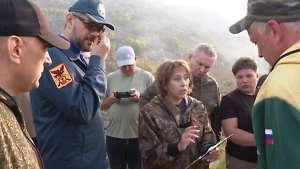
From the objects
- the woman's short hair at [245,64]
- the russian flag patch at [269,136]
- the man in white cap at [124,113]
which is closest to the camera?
the russian flag patch at [269,136]

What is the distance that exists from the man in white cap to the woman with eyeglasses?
1.13 meters

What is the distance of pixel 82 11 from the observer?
239cm

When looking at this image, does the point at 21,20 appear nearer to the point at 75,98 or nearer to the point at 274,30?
the point at 75,98

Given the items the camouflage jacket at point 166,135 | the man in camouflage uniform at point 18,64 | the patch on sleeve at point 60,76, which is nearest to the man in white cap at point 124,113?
the camouflage jacket at point 166,135

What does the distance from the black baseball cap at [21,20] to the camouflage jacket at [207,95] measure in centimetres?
212

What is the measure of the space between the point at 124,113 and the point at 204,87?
1.21 m

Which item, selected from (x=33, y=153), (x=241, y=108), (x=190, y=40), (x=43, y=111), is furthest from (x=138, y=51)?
(x=33, y=153)

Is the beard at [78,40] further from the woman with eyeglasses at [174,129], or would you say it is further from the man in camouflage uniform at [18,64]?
the man in camouflage uniform at [18,64]

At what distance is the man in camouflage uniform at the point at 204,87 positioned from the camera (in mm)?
3469

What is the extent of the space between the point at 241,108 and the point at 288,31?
6.01 ft

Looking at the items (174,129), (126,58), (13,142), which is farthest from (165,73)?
(13,142)

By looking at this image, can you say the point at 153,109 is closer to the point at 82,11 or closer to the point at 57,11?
the point at 82,11

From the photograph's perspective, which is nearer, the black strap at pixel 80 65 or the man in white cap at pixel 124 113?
the black strap at pixel 80 65

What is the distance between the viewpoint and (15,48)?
49.6 inches
